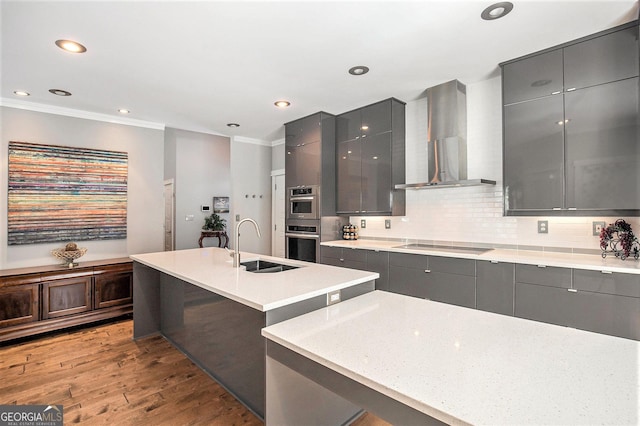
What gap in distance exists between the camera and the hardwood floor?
201 cm

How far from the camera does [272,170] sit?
605 cm

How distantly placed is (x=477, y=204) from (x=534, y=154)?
2.60ft

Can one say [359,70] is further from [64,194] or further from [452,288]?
[64,194]

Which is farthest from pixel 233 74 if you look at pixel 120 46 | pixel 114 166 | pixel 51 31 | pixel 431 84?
pixel 114 166

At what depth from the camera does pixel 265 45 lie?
8.30ft

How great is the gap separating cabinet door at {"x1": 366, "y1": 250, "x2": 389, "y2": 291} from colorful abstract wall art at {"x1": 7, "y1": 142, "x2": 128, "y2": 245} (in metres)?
3.39

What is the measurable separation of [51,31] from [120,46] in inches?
16.7

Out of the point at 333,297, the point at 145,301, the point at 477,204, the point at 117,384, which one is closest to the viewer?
the point at 333,297

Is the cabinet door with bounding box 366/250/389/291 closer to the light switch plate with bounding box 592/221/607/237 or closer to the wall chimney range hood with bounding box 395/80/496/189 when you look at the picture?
the wall chimney range hood with bounding box 395/80/496/189

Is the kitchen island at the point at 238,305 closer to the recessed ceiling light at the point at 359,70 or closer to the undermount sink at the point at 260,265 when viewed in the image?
the undermount sink at the point at 260,265

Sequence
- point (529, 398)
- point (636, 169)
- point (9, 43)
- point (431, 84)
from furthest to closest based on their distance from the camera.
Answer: point (431, 84) → point (9, 43) → point (636, 169) → point (529, 398)

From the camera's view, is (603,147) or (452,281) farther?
(452,281)

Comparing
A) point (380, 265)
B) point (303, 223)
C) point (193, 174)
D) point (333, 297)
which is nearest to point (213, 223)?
point (193, 174)

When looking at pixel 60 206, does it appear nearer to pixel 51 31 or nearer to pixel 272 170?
pixel 51 31
